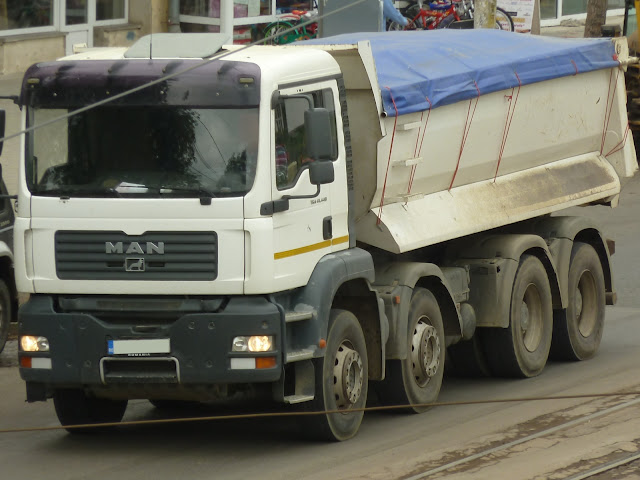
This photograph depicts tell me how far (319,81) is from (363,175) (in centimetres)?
90

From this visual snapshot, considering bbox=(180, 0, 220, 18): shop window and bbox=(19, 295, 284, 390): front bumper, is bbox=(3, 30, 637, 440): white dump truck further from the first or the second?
bbox=(180, 0, 220, 18): shop window

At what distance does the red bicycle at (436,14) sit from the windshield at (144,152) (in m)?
20.4

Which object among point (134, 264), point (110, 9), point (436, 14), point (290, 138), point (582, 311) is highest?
point (110, 9)

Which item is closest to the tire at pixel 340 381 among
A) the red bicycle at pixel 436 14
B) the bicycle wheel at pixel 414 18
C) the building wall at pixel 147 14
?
the building wall at pixel 147 14

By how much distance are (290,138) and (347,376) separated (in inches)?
64.5

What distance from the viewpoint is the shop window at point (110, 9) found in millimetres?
26422

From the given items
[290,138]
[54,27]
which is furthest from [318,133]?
[54,27]

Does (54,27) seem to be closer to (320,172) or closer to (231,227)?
(320,172)

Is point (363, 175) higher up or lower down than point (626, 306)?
higher up

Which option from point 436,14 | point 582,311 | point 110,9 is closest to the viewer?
point 582,311

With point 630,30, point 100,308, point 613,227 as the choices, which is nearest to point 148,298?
point 100,308

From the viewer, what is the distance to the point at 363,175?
9977 millimetres

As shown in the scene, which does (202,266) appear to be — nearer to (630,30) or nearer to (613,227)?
(613,227)

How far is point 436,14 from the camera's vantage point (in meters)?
30.1
